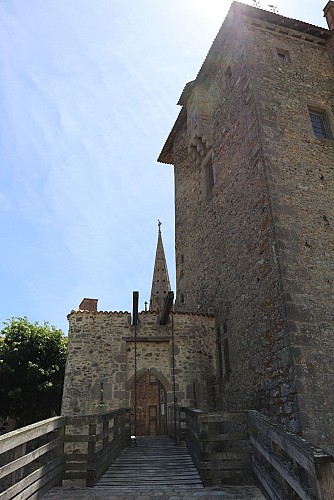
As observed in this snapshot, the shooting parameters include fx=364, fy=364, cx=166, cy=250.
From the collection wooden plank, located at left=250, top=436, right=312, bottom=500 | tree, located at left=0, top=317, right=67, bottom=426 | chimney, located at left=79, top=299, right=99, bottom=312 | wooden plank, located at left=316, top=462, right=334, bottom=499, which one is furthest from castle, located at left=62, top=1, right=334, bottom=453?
tree, located at left=0, top=317, right=67, bottom=426

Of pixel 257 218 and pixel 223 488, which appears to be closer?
pixel 223 488

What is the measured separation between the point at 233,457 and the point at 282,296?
3507 millimetres

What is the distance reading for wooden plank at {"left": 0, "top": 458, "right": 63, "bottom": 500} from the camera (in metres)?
3.58

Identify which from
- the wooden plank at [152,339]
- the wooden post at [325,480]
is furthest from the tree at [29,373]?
the wooden post at [325,480]

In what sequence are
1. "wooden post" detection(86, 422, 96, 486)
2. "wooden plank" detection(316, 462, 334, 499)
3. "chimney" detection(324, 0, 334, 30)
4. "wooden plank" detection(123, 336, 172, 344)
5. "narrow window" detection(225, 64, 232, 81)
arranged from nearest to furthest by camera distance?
"wooden plank" detection(316, 462, 334, 499) → "wooden post" detection(86, 422, 96, 486) → "wooden plank" detection(123, 336, 172, 344) → "narrow window" detection(225, 64, 232, 81) → "chimney" detection(324, 0, 334, 30)

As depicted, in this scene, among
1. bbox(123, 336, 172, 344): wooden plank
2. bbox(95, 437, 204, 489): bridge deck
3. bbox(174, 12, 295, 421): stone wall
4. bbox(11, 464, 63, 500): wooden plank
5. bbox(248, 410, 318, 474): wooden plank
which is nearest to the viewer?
bbox(248, 410, 318, 474): wooden plank

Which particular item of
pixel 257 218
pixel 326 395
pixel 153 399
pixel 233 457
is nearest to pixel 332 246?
pixel 257 218

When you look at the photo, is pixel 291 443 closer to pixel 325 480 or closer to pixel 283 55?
pixel 325 480

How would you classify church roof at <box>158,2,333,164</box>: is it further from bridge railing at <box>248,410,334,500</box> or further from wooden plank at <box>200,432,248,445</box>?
wooden plank at <box>200,432,248,445</box>

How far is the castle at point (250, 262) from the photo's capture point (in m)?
7.66

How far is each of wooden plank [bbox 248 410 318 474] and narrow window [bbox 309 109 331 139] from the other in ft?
29.3

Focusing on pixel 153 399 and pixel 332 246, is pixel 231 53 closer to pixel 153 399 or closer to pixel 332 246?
pixel 332 246

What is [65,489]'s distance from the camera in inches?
194

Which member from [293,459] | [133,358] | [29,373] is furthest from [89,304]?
[293,459]
